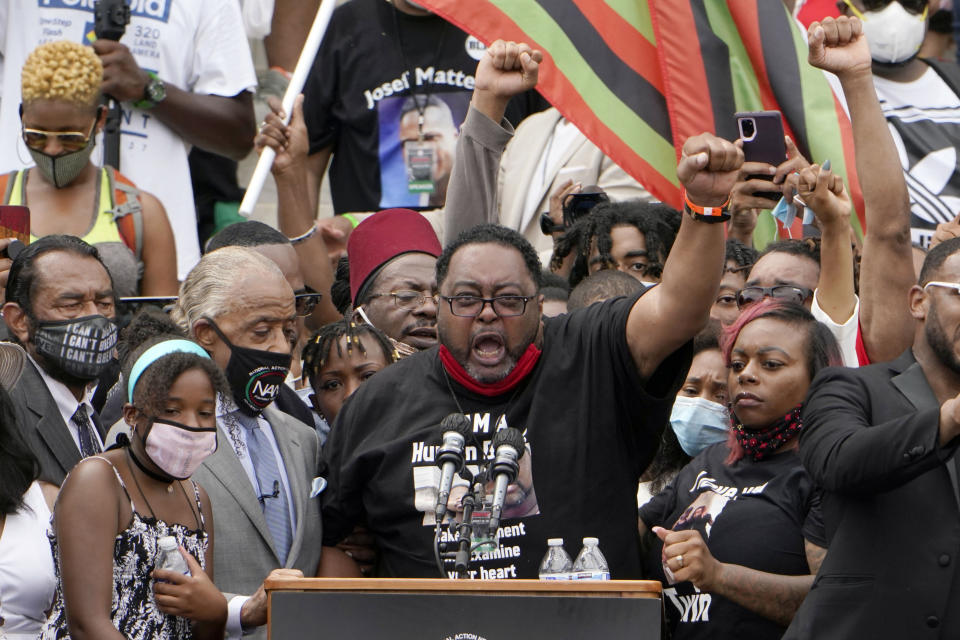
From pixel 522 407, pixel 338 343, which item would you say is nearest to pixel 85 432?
pixel 338 343

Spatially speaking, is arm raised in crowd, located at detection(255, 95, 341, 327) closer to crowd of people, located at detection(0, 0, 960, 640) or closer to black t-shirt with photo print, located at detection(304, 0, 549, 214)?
crowd of people, located at detection(0, 0, 960, 640)

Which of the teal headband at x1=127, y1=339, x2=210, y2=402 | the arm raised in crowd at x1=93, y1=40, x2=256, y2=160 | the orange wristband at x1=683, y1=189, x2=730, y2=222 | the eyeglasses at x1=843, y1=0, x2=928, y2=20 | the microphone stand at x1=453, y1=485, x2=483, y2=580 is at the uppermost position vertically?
the eyeglasses at x1=843, y1=0, x2=928, y2=20

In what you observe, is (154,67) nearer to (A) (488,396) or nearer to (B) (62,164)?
(B) (62,164)

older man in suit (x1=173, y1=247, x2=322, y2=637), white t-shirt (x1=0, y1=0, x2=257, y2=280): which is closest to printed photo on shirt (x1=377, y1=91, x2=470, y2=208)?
white t-shirt (x1=0, y1=0, x2=257, y2=280)

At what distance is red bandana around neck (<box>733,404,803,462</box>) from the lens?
16.4 ft

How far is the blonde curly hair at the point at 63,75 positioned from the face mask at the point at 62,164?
0.69 ft

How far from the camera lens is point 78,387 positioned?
5504mm

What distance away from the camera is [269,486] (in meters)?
5.31

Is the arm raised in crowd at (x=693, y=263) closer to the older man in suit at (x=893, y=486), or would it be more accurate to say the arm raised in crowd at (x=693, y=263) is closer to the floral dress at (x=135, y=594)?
the older man in suit at (x=893, y=486)

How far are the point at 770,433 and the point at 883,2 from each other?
412 centimetres

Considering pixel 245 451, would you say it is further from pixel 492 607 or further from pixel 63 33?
pixel 63 33

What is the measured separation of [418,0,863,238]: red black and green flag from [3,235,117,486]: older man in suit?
240 centimetres

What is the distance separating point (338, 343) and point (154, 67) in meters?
2.67

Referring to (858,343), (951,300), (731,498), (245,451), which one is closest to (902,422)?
(951,300)
